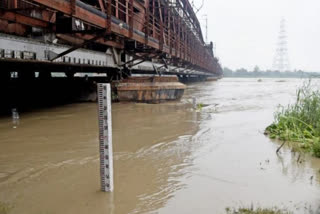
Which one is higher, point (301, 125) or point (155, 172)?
point (301, 125)

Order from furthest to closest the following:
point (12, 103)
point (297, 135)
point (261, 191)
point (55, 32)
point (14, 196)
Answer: point (12, 103), point (55, 32), point (297, 135), point (261, 191), point (14, 196)

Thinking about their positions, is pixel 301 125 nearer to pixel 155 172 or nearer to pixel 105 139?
pixel 155 172

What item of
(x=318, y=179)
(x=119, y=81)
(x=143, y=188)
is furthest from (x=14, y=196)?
(x=119, y=81)

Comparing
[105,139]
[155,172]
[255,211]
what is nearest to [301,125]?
[155,172]

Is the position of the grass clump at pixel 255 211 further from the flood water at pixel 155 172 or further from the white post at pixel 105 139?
the white post at pixel 105 139

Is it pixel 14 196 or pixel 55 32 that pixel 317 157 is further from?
pixel 55 32

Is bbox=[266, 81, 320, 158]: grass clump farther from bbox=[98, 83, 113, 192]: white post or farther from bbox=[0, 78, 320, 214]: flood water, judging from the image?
bbox=[98, 83, 113, 192]: white post

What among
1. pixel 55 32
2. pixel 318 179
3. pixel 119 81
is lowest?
pixel 318 179

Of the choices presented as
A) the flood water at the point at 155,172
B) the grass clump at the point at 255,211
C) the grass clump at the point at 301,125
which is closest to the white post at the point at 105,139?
the flood water at the point at 155,172

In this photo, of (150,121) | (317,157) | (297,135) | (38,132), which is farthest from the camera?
(150,121)

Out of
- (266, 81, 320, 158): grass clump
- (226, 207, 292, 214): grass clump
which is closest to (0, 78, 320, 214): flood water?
(226, 207, 292, 214): grass clump

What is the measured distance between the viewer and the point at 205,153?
5078 mm

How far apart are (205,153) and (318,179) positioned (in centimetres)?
170

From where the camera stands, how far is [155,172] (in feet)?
13.4
